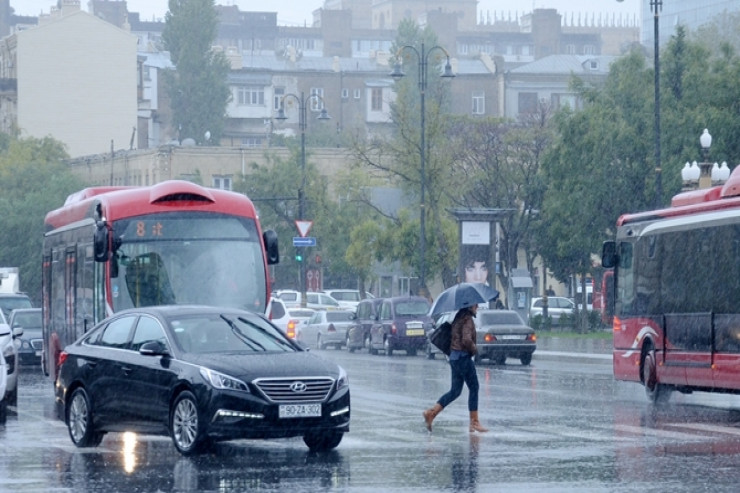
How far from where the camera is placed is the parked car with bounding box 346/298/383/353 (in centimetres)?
5056

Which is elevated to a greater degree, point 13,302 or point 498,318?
point 13,302

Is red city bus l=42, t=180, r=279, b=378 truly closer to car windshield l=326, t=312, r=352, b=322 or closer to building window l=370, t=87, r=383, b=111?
car windshield l=326, t=312, r=352, b=322

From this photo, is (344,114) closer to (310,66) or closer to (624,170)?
(310,66)

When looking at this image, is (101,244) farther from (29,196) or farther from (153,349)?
(29,196)

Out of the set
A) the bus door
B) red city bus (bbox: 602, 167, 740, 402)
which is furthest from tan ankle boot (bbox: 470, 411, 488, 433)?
the bus door

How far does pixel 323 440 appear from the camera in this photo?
1719cm

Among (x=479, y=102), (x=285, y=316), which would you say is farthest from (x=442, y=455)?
(x=479, y=102)

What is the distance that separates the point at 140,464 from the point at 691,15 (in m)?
132

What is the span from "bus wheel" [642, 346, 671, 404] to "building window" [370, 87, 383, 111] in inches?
4498

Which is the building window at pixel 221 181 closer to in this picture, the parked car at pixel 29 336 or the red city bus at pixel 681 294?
the parked car at pixel 29 336

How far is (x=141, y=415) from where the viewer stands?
→ 1727 cm

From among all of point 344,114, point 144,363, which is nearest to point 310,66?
point 344,114

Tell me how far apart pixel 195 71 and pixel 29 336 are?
3438 inches

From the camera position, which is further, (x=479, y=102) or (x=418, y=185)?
(x=479, y=102)
